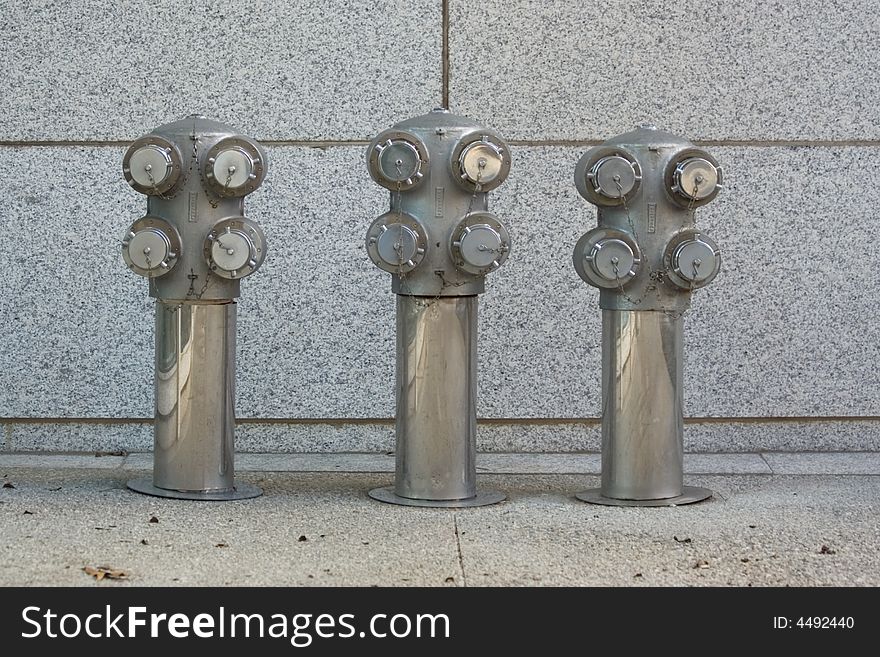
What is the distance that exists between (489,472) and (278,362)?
1154 millimetres

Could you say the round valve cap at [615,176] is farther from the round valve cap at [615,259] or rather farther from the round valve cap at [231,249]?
the round valve cap at [231,249]

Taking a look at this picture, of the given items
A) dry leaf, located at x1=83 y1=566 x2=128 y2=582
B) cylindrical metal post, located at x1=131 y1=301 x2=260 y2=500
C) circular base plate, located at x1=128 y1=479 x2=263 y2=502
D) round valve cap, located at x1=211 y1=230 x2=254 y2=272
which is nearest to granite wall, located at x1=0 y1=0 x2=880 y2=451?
circular base plate, located at x1=128 y1=479 x2=263 y2=502

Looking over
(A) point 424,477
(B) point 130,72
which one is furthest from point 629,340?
(B) point 130,72

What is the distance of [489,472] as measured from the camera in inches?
223

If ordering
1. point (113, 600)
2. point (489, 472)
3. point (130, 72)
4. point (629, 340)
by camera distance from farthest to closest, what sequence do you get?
point (130, 72) < point (489, 472) < point (629, 340) < point (113, 600)

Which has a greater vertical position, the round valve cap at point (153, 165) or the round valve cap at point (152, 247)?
the round valve cap at point (153, 165)

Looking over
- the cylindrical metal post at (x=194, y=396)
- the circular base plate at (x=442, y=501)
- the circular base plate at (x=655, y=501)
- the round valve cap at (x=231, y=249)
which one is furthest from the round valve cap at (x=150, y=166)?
the circular base plate at (x=655, y=501)

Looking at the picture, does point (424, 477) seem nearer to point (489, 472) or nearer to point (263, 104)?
point (489, 472)

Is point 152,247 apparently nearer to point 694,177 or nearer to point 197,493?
point 197,493

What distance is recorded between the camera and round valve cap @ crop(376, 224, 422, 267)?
464 cm

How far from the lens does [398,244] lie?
15.3 ft

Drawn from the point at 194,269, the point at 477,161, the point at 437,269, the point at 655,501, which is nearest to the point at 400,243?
the point at 437,269

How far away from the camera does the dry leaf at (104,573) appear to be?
375cm

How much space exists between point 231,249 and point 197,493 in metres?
0.91
